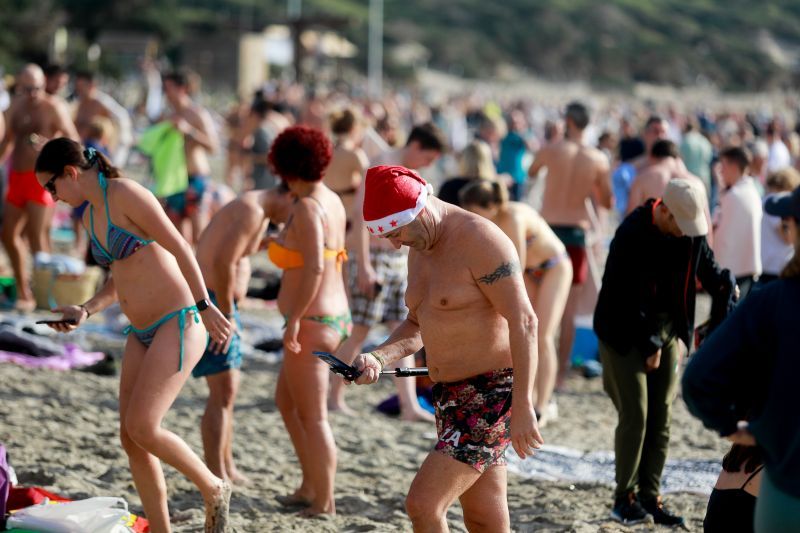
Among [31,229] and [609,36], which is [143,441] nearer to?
[31,229]

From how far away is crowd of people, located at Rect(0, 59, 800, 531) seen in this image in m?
3.34

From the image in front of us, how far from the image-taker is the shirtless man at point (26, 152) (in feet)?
29.2

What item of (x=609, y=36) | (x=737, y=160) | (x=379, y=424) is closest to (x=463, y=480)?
(x=379, y=424)

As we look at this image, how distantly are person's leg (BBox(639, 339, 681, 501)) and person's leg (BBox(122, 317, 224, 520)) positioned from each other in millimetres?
1942

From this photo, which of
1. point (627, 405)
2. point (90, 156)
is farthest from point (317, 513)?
point (90, 156)

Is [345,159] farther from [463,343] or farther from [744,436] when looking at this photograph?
[744,436]

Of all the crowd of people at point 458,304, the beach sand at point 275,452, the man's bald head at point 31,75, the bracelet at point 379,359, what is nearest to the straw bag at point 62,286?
the man's bald head at point 31,75

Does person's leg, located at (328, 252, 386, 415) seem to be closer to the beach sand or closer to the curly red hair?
the beach sand

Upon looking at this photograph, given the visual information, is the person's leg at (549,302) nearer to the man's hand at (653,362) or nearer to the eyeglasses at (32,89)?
the man's hand at (653,362)

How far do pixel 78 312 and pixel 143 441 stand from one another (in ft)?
2.10

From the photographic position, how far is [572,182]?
779 centimetres

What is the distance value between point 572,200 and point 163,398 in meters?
4.34

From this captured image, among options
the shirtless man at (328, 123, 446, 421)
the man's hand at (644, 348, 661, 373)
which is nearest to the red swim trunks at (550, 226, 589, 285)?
the shirtless man at (328, 123, 446, 421)

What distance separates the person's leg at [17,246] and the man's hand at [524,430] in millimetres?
6619
